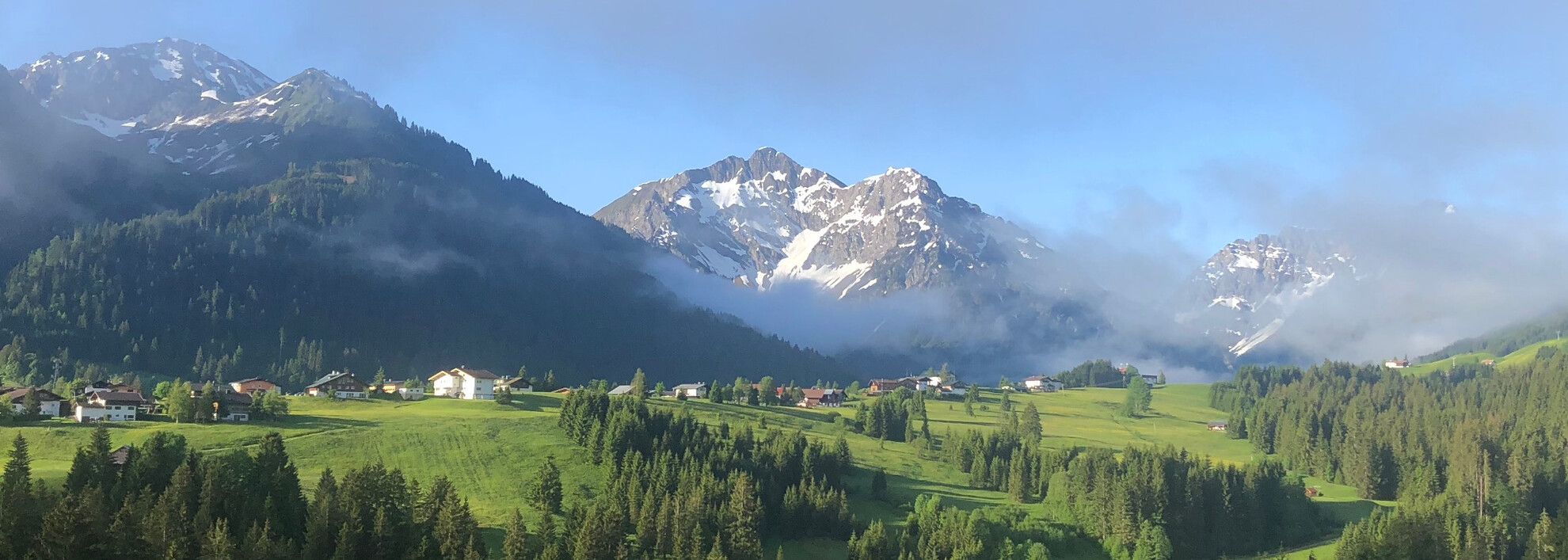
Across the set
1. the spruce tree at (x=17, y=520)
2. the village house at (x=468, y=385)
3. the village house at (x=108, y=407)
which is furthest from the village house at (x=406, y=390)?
the spruce tree at (x=17, y=520)

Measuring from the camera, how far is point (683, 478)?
4611 inches

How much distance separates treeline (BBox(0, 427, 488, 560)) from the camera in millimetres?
71250

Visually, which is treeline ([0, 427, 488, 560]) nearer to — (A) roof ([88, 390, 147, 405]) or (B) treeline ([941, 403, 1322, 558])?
(A) roof ([88, 390, 147, 405])

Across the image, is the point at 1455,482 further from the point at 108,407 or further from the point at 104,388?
the point at 104,388

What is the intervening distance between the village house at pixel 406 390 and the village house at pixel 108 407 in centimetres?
4324

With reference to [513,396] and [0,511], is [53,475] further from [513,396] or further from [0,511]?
[513,396]

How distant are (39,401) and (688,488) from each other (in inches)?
2850

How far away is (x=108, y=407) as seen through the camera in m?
126

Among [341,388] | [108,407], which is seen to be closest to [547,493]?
[108,407]

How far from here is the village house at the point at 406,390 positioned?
17188cm

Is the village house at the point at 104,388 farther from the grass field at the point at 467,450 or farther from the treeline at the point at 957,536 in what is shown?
the treeline at the point at 957,536

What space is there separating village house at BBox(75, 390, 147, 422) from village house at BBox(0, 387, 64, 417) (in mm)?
3393

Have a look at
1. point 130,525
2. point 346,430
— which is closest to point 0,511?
point 130,525

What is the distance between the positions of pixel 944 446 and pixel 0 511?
123 m
